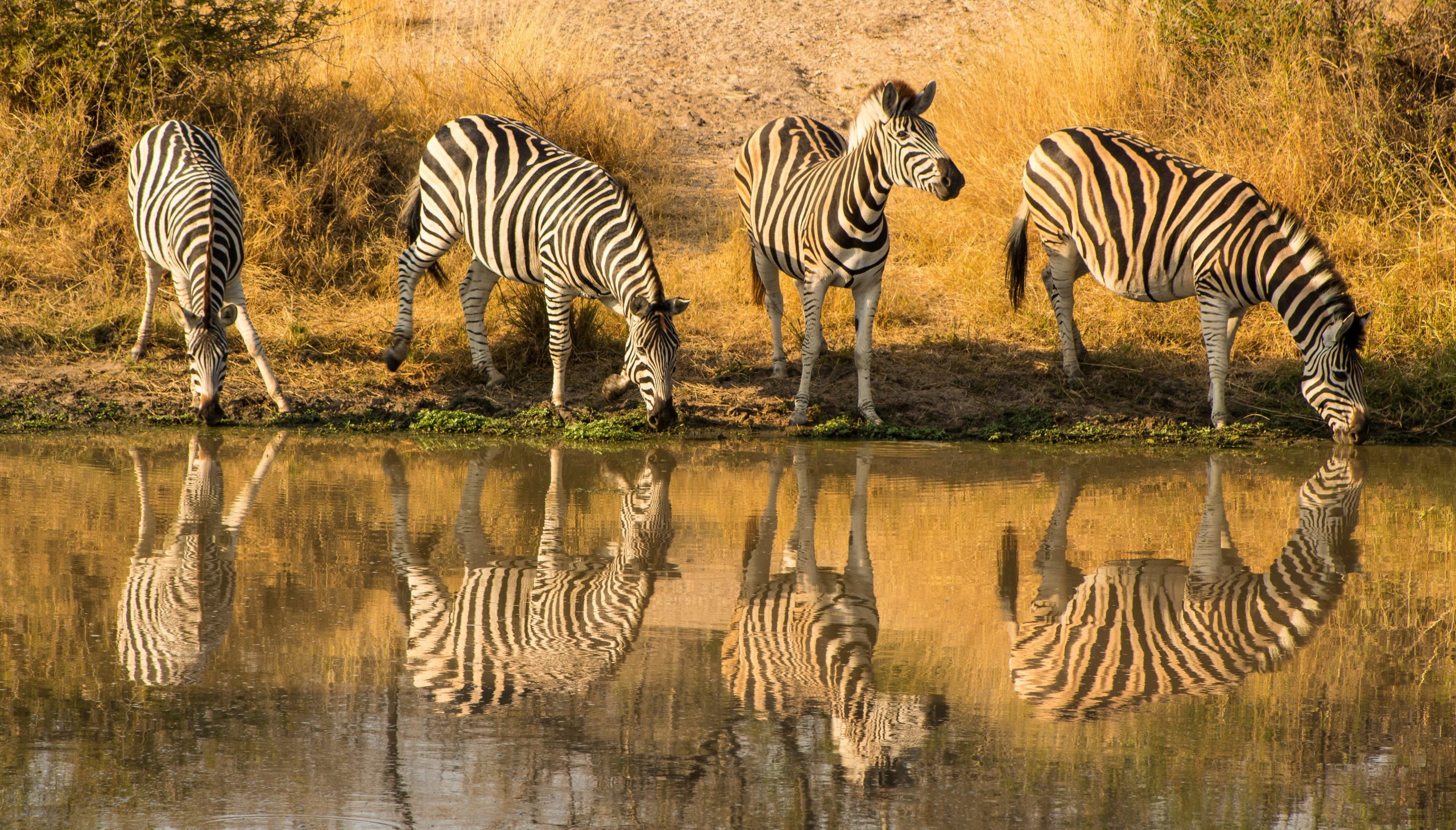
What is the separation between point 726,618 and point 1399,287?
24.4 feet

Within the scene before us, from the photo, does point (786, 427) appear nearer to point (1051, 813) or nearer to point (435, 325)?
point (435, 325)

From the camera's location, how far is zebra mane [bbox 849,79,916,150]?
27.5 feet

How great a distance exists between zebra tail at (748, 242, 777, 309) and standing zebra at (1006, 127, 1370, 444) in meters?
1.95

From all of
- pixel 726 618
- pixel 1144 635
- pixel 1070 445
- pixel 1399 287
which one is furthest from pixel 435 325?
pixel 1399 287

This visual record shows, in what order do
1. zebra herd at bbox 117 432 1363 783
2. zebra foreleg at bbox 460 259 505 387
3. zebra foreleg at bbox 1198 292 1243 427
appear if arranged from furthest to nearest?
zebra foreleg at bbox 460 259 505 387 → zebra foreleg at bbox 1198 292 1243 427 → zebra herd at bbox 117 432 1363 783

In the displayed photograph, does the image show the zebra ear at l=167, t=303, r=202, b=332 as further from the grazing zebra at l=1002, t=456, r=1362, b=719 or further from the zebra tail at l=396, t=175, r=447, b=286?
the grazing zebra at l=1002, t=456, r=1362, b=719

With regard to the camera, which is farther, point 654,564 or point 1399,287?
point 1399,287

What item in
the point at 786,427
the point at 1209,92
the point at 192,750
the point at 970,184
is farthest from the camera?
the point at 970,184

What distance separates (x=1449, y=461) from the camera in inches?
315

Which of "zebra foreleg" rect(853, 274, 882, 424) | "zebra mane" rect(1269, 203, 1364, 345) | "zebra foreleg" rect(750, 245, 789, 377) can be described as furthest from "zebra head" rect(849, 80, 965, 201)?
"zebra mane" rect(1269, 203, 1364, 345)

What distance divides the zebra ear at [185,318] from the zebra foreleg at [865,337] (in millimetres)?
4263

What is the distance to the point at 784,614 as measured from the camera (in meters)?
4.89

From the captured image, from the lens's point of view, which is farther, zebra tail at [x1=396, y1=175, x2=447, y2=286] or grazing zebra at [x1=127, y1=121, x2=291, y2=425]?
zebra tail at [x1=396, y1=175, x2=447, y2=286]

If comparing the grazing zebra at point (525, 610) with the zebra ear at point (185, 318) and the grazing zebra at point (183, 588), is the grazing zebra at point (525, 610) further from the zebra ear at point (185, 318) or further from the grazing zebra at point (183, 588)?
the zebra ear at point (185, 318)
